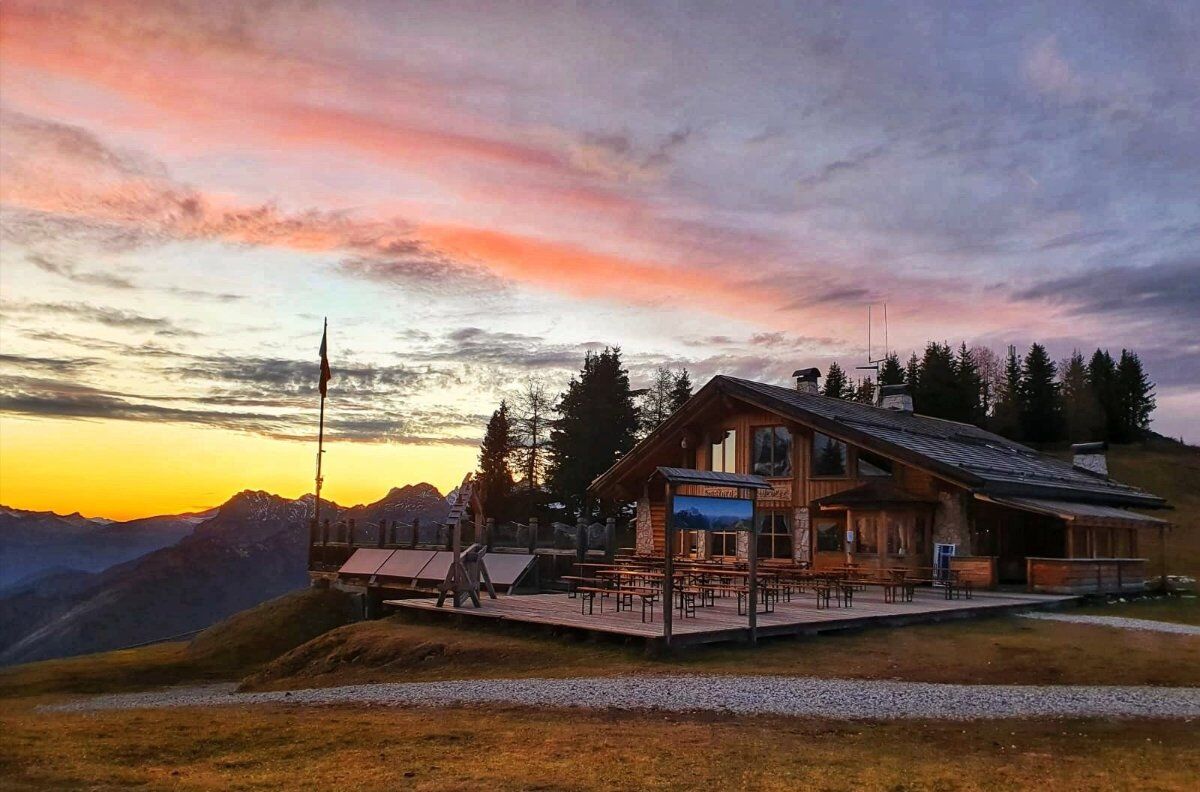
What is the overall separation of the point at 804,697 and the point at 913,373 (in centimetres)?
6449

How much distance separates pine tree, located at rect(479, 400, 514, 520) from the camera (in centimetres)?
5950

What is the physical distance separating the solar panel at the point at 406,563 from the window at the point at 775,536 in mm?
9938

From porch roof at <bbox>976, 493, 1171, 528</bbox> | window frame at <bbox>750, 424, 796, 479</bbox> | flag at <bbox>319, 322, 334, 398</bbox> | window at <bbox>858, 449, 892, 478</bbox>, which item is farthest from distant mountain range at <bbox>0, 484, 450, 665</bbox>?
porch roof at <bbox>976, 493, 1171, 528</bbox>

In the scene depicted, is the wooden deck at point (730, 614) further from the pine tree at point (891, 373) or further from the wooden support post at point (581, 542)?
the pine tree at point (891, 373)

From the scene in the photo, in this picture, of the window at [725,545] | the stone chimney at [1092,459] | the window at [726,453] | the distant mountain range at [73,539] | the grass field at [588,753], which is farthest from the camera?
the distant mountain range at [73,539]

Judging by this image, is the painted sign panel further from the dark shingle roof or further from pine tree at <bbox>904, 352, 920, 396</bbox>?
pine tree at <bbox>904, 352, 920, 396</bbox>

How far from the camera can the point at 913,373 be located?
2790 inches

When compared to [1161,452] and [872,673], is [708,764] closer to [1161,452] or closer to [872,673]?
[872,673]

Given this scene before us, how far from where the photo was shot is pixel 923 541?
24.9 m

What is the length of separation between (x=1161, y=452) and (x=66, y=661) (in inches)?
2532

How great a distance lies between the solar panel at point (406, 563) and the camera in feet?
89.8

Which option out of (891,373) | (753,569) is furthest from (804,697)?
(891,373)

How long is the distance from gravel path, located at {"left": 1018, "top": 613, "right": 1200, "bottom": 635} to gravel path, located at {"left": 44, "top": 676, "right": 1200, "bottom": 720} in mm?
6658

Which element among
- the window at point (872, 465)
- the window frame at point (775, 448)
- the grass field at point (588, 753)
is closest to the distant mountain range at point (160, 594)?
the window frame at point (775, 448)
